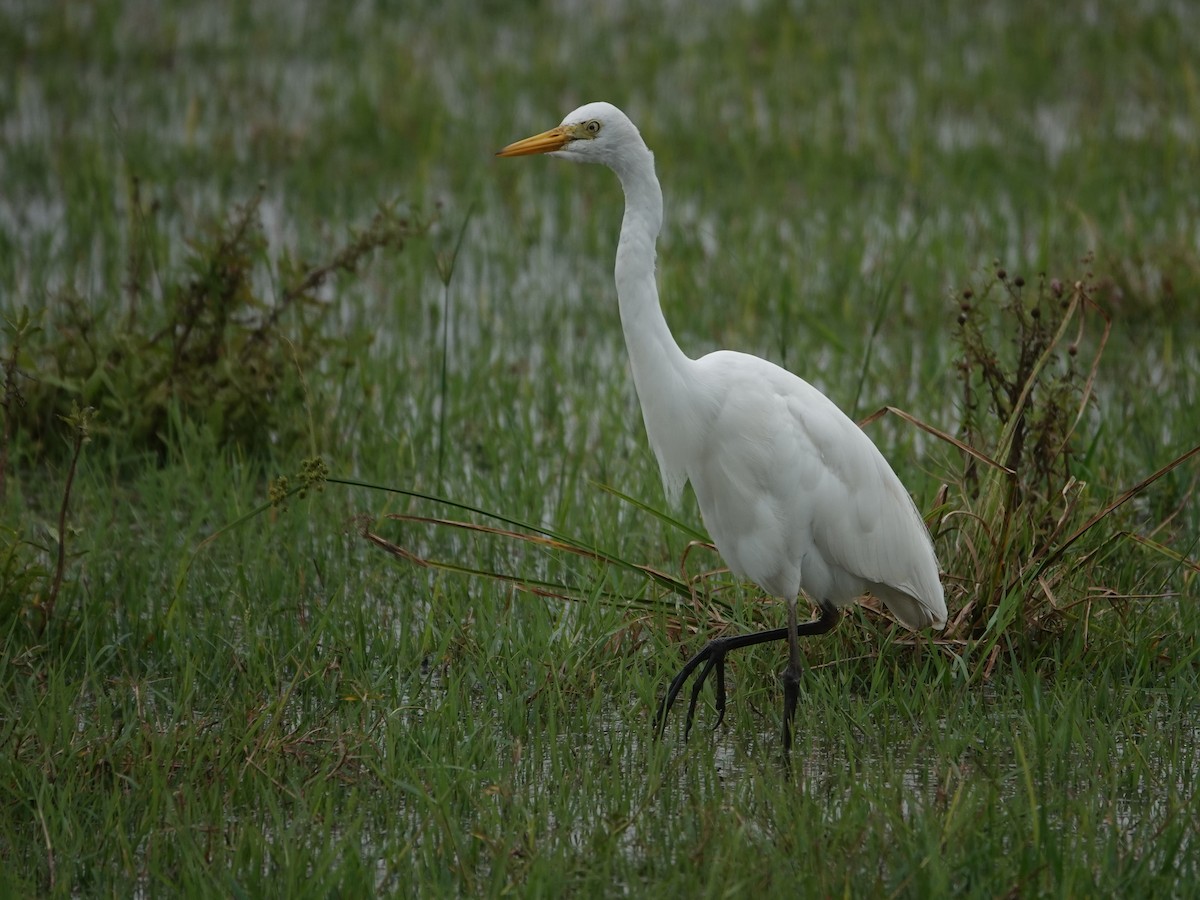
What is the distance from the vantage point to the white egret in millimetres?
3256

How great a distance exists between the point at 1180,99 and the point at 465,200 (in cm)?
421

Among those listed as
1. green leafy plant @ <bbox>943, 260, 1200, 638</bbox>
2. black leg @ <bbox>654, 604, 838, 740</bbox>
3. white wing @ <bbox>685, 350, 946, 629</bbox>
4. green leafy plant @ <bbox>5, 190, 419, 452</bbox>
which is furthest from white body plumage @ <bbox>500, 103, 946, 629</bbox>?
green leafy plant @ <bbox>5, 190, 419, 452</bbox>

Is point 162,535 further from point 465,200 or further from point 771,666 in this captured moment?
point 465,200

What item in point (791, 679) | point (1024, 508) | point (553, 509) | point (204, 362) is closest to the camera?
point (791, 679)

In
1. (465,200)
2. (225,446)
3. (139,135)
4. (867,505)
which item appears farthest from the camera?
(139,135)

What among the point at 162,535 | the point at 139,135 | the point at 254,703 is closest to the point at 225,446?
the point at 162,535

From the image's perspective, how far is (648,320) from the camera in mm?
3166

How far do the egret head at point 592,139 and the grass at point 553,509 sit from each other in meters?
1.03

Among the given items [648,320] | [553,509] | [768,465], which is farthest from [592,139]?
[553,509]

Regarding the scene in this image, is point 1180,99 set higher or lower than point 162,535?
higher

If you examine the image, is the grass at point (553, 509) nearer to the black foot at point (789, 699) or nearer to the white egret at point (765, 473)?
the black foot at point (789, 699)

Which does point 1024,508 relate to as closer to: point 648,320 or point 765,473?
point 765,473

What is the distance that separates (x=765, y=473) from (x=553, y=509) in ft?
4.25

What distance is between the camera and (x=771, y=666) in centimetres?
368
